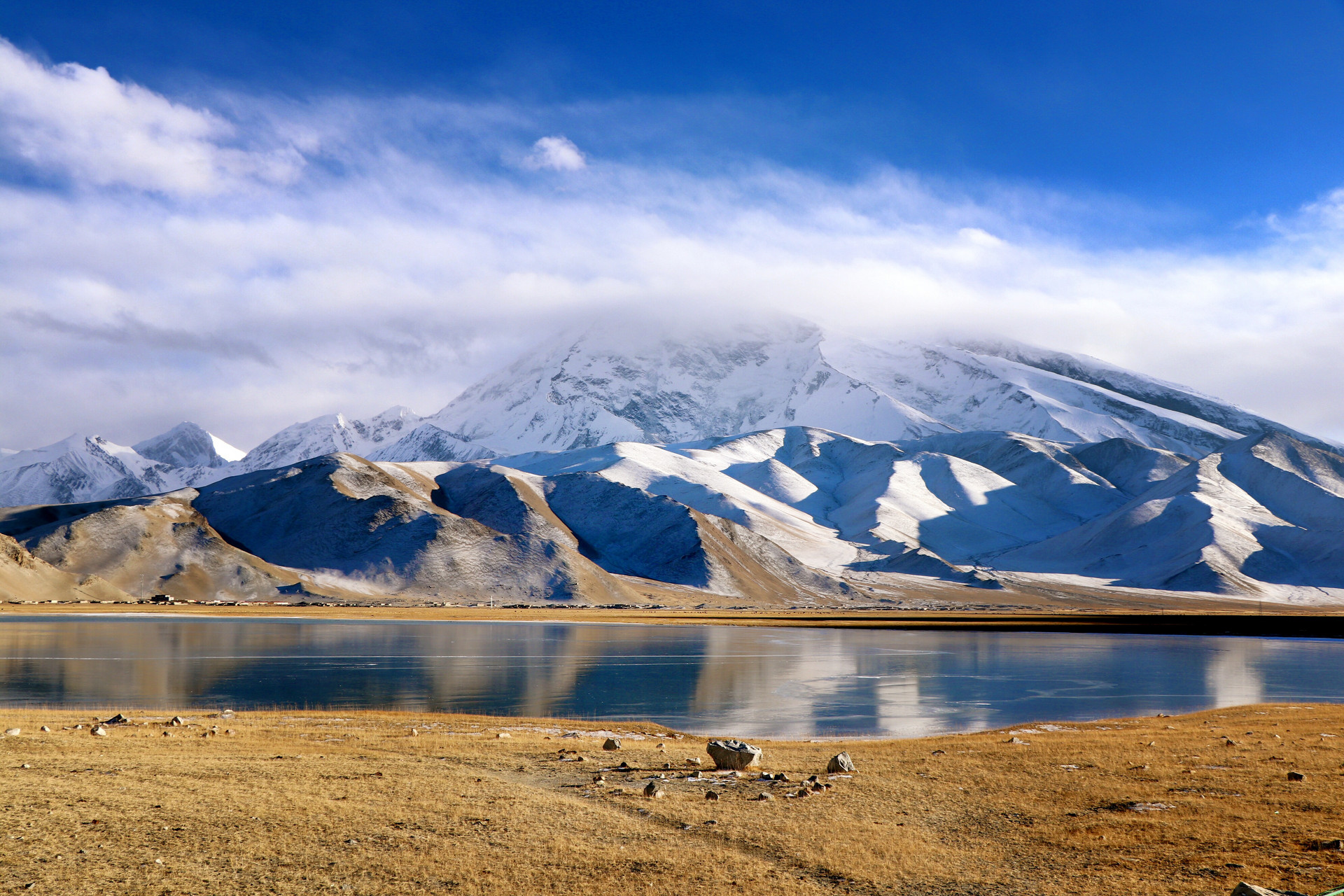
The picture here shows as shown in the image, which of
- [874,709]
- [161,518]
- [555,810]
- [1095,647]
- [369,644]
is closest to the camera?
[555,810]

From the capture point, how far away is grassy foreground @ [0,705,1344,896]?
52.0ft

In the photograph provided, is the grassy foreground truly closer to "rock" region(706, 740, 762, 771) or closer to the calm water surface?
"rock" region(706, 740, 762, 771)

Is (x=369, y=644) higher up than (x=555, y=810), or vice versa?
(x=555, y=810)

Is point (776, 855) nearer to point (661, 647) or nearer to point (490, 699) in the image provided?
point (490, 699)

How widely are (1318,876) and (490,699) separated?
39.1m

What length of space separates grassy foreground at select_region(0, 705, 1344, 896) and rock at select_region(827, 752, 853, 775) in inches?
15.7

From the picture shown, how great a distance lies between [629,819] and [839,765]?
7.93m

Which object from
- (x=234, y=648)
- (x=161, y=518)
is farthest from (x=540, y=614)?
(x=161, y=518)

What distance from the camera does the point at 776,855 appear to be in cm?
1752

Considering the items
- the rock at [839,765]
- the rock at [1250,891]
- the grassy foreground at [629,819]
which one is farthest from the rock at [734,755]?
the rock at [1250,891]

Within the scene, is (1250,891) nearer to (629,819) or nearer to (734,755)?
(629,819)

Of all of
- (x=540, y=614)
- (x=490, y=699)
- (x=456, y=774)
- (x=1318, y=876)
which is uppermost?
(x=1318, y=876)

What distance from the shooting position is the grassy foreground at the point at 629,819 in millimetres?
15836

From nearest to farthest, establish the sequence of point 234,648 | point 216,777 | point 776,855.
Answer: point 776,855 → point 216,777 → point 234,648
